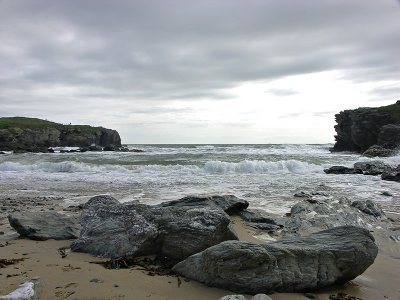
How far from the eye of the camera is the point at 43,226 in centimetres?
705

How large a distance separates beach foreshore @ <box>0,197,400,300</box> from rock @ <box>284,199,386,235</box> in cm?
246

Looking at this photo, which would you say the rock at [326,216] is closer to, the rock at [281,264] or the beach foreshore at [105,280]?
the beach foreshore at [105,280]

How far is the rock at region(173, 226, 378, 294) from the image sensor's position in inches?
171

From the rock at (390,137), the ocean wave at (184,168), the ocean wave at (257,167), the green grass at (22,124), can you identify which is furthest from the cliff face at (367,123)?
the green grass at (22,124)

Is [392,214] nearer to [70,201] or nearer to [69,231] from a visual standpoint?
[69,231]

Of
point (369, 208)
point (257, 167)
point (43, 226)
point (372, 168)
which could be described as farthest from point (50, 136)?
point (369, 208)

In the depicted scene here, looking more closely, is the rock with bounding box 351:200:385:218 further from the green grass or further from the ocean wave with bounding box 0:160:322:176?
the green grass

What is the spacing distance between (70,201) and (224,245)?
911cm

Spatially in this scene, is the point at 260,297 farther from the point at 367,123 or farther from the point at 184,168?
the point at 367,123

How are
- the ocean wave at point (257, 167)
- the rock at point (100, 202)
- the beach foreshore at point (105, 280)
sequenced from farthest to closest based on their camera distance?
the ocean wave at point (257, 167) → the rock at point (100, 202) → the beach foreshore at point (105, 280)

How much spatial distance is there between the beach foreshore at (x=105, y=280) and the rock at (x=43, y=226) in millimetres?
430

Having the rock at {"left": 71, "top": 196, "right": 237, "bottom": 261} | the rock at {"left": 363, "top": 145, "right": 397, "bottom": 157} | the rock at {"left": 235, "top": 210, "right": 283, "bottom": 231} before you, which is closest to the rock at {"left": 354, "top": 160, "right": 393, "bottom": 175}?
the rock at {"left": 363, "top": 145, "right": 397, "bottom": 157}

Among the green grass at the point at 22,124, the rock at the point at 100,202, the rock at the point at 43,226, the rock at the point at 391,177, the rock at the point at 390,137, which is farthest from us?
the green grass at the point at 22,124

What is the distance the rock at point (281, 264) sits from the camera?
434cm
